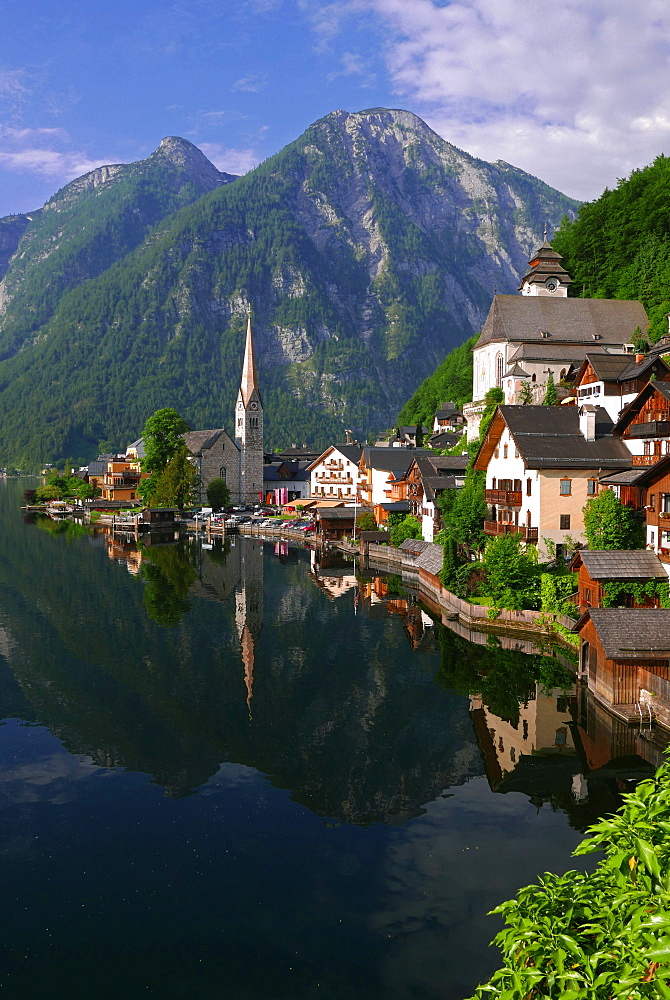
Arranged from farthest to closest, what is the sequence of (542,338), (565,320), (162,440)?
(162,440) → (565,320) → (542,338)

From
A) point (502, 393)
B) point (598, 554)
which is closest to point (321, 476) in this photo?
point (502, 393)

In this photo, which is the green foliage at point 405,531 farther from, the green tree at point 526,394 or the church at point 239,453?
the church at point 239,453

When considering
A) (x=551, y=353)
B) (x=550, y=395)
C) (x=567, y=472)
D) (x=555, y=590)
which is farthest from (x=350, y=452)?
(x=555, y=590)

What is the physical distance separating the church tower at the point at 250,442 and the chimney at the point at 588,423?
3971 inches

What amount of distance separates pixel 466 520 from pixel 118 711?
104 ft

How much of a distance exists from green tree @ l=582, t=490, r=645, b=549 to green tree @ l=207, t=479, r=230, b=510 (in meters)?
96.2

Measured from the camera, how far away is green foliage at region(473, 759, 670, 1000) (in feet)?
20.4

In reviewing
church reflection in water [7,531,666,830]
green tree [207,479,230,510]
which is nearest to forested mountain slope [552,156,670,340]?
church reflection in water [7,531,666,830]

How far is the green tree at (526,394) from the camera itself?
7344cm

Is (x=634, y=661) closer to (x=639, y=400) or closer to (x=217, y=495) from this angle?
(x=639, y=400)

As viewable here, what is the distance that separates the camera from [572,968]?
6789 millimetres

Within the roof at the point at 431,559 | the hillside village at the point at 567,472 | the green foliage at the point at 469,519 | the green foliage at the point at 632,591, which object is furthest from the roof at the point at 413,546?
the green foliage at the point at 632,591

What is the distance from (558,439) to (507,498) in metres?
5.54

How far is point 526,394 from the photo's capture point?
2904 inches
